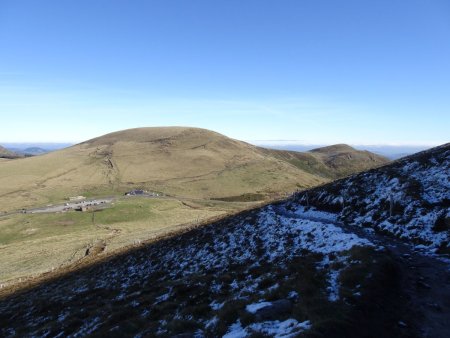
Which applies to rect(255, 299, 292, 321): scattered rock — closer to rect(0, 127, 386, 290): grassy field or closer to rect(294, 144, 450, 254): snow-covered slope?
rect(294, 144, 450, 254): snow-covered slope

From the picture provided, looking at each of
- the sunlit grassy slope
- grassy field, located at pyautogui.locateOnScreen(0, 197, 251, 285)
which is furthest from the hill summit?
grassy field, located at pyautogui.locateOnScreen(0, 197, 251, 285)

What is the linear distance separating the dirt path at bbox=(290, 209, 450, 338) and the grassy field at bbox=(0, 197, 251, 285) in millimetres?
33320

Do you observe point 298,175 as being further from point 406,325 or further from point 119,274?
point 406,325

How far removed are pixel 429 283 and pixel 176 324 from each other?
34.6 feet

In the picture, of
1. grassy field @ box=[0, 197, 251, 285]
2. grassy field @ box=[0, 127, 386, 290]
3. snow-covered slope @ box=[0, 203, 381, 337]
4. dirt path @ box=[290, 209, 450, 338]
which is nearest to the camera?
dirt path @ box=[290, 209, 450, 338]

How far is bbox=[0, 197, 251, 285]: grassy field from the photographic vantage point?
52.9m

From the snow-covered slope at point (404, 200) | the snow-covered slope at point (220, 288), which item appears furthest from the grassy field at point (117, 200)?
the snow-covered slope at point (404, 200)

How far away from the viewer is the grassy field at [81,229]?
52906 mm

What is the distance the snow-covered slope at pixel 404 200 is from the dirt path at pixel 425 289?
1602 mm

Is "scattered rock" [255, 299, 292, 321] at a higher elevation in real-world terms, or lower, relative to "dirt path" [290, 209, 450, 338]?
lower

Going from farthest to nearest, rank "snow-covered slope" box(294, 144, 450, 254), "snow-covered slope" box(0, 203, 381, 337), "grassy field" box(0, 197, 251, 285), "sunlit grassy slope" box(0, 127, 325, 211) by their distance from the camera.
A: 1. "sunlit grassy slope" box(0, 127, 325, 211)
2. "grassy field" box(0, 197, 251, 285)
3. "snow-covered slope" box(294, 144, 450, 254)
4. "snow-covered slope" box(0, 203, 381, 337)

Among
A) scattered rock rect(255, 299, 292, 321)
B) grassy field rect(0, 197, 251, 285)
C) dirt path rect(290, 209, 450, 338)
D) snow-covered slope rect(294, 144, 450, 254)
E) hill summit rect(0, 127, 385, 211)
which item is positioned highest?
snow-covered slope rect(294, 144, 450, 254)

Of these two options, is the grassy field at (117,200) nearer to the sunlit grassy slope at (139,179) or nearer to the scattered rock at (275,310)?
the sunlit grassy slope at (139,179)

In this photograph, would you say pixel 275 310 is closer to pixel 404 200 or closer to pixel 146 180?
pixel 404 200
